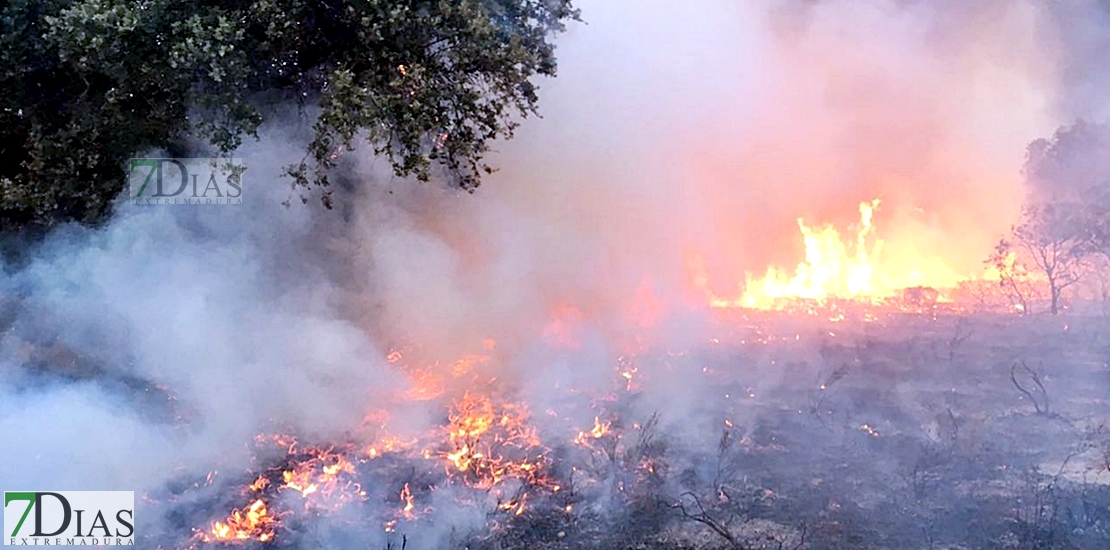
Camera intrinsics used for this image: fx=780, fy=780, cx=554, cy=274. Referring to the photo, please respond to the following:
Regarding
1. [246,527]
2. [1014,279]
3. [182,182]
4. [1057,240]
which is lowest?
[246,527]

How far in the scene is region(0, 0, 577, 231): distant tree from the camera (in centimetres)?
689

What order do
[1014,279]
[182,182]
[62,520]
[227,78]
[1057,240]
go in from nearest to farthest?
[62,520], [227,78], [182,182], [1057,240], [1014,279]

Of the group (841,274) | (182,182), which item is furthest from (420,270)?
(841,274)

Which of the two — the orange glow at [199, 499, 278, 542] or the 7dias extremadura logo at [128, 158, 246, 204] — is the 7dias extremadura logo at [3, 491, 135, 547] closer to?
the orange glow at [199, 499, 278, 542]

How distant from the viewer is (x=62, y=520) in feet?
18.4

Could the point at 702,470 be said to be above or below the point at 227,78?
below

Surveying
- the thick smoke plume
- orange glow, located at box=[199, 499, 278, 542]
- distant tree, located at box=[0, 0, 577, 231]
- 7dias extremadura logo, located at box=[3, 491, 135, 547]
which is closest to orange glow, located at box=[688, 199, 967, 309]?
the thick smoke plume

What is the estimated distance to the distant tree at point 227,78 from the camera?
6.89m

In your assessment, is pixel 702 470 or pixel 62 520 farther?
pixel 702 470

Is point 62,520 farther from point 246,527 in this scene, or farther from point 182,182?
point 182,182

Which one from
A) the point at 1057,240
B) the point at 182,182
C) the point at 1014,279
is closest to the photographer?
the point at 182,182

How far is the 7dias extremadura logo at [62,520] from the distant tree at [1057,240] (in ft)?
52.9

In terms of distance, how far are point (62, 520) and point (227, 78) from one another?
3.95 m

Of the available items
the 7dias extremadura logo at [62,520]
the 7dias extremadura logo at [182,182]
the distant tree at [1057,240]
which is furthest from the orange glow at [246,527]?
the distant tree at [1057,240]
